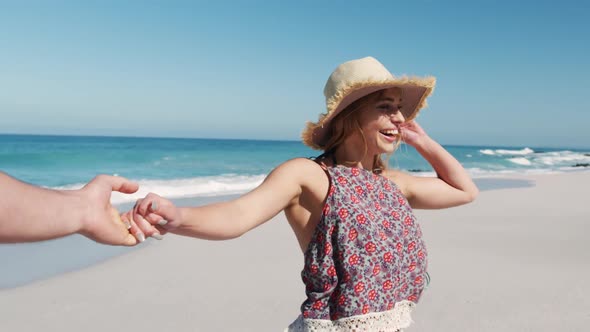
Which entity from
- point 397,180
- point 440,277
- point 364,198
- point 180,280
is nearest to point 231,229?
point 364,198

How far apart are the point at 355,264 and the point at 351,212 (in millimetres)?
199

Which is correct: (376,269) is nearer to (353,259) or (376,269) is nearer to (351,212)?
(353,259)

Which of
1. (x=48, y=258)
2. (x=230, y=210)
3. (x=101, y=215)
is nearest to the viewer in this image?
(x=101, y=215)

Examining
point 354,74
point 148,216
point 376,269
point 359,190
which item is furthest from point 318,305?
point 354,74

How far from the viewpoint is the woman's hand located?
2.85 meters

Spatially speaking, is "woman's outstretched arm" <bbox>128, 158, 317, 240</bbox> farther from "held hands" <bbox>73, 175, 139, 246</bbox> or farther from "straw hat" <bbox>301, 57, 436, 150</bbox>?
"straw hat" <bbox>301, 57, 436, 150</bbox>

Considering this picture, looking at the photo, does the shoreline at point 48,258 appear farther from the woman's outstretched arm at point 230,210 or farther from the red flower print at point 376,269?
the red flower print at point 376,269

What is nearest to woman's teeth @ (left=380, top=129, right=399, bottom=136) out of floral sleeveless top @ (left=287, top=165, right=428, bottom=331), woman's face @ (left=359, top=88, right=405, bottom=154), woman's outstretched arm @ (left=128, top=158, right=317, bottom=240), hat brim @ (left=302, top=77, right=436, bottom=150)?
woman's face @ (left=359, top=88, right=405, bottom=154)

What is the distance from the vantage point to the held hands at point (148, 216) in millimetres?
1583

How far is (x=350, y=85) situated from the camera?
2.40 metres

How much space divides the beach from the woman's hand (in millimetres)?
2313

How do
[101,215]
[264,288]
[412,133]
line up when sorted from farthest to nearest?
[264,288] → [412,133] → [101,215]

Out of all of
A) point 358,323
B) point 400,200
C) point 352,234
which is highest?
point 400,200

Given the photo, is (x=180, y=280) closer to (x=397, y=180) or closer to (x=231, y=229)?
(x=397, y=180)
